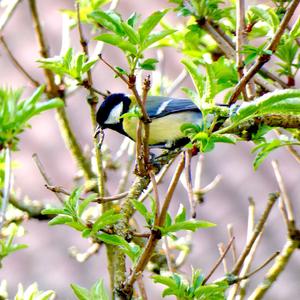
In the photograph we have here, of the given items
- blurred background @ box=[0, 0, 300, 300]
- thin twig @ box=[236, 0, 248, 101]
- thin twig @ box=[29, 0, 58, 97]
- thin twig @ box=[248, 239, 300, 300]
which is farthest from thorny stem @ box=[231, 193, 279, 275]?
blurred background @ box=[0, 0, 300, 300]

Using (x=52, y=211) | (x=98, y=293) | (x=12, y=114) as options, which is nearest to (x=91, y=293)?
(x=98, y=293)

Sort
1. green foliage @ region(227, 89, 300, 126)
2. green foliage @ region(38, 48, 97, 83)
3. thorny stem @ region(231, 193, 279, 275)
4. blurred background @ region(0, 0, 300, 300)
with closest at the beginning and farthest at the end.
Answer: green foliage @ region(227, 89, 300, 126) → green foliage @ region(38, 48, 97, 83) → thorny stem @ region(231, 193, 279, 275) → blurred background @ region(0, 0, 300, 300)

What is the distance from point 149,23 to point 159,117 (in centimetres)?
79

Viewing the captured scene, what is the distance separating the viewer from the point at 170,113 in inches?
65.5

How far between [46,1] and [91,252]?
5.33 ft

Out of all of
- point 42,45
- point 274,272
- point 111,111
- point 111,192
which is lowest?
point 111,192

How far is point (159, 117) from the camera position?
165 cm

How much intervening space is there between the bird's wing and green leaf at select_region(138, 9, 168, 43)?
76 cm

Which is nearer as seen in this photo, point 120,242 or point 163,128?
point 120,242

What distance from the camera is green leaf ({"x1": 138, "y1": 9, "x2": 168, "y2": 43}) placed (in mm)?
863

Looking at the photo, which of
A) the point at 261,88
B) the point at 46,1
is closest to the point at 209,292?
the point at 261,88

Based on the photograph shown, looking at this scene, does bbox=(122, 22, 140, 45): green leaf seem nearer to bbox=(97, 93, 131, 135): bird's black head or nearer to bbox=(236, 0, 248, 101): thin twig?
bbox=(236, 0, 248, 101): thin twig

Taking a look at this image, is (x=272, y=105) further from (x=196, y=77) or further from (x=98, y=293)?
(x=98, y=293)

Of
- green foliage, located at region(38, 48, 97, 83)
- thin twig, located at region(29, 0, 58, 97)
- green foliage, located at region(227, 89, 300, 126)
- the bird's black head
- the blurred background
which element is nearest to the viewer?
green foliage, located at region(227, 89, 300, 126)
